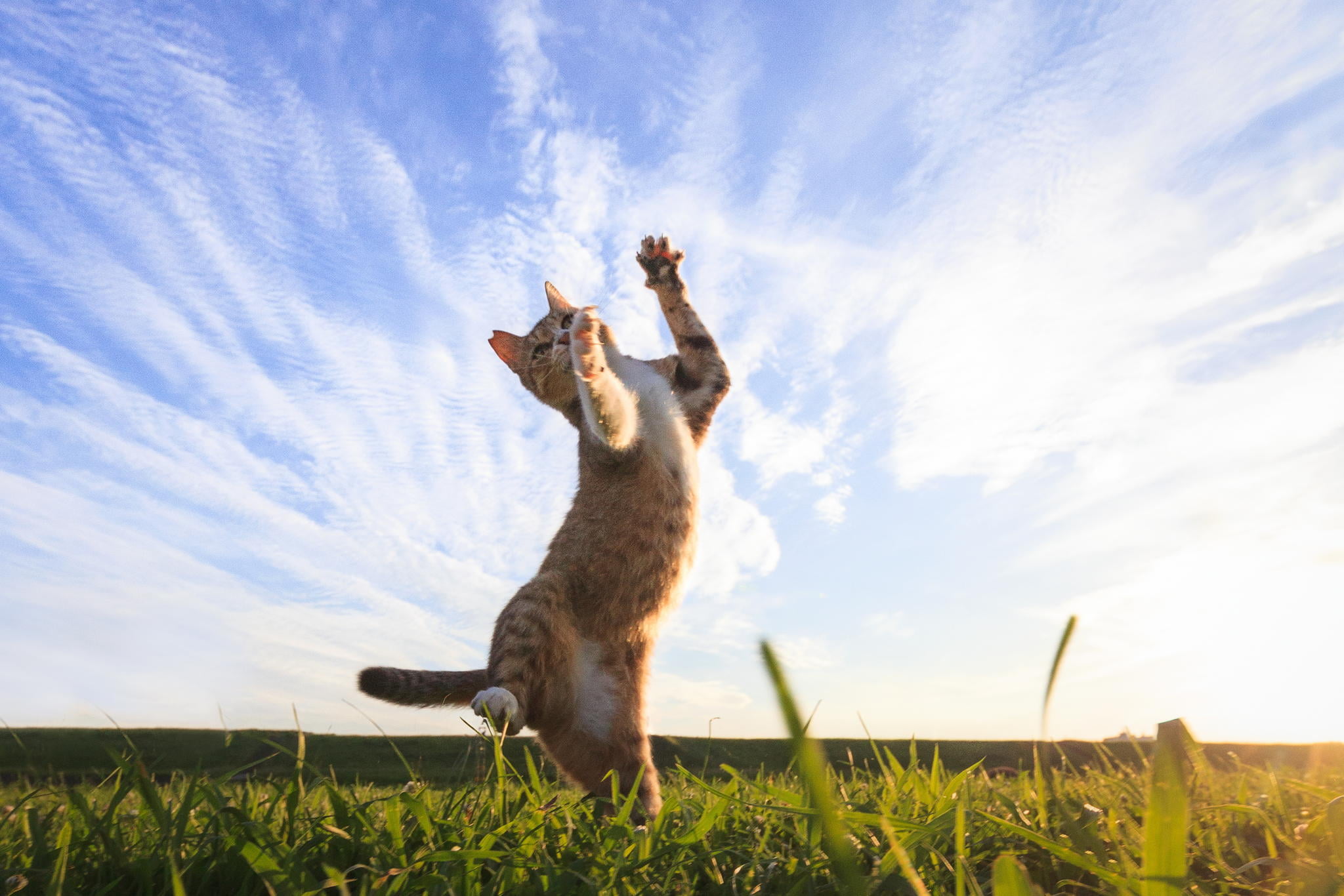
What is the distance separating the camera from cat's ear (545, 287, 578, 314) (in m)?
5.03

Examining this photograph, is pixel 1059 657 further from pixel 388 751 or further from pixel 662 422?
pixel 388 751

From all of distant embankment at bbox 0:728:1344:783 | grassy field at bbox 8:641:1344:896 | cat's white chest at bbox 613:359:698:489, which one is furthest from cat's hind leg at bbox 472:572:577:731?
distant embankment at bbox 0:728:1344:783

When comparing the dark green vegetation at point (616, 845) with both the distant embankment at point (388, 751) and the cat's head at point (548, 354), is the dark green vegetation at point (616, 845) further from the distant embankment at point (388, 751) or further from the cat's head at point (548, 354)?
the cat's head at point (548, 354)

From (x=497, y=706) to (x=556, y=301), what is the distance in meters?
3.06

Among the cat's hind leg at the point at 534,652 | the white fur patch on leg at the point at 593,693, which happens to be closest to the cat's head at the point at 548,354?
the cat's hind leg at the point at 534,652

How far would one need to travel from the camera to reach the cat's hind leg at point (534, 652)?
3.04 m

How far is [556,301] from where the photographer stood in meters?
5.12

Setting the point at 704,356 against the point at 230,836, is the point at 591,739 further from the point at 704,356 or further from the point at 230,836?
the point at 704,356

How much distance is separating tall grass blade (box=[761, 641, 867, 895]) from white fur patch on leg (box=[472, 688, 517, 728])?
2240mm

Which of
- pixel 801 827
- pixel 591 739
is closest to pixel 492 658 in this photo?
pixel 591 739

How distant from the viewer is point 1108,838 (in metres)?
1.57

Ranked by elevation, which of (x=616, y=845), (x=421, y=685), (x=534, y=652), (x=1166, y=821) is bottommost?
(x=616, y=845)

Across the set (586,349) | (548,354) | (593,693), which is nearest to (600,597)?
(593,693)

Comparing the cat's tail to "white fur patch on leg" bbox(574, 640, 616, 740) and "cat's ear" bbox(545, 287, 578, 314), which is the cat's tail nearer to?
"white fur patch on leg" bbox(574, 640, 616, 740)
